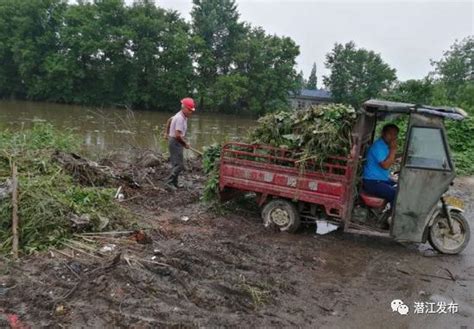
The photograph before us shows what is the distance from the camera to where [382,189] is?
634 cm

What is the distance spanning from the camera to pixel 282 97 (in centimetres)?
5162

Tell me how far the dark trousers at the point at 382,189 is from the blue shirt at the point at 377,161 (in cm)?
6

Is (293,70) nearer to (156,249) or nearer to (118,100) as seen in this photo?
(118,100)

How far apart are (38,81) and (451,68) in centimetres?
4637

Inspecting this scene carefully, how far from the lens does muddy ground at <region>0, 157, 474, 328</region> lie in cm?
402

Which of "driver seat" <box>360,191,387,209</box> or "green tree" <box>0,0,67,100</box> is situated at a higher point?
"green tree" <box>0,0,67,100</box>

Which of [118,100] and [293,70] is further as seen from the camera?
[293,70]

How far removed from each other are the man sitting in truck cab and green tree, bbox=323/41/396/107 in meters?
59.4

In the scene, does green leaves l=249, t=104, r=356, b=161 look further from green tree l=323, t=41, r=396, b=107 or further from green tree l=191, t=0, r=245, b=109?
green tree l=323, t=41, r=396, b=107

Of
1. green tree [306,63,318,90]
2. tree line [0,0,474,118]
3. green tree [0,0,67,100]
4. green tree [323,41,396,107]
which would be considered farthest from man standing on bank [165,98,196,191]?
green tree [306,63,318,90]

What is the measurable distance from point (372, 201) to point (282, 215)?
1380 millimetres

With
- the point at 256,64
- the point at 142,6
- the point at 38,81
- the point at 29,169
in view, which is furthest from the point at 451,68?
the point at 29,169

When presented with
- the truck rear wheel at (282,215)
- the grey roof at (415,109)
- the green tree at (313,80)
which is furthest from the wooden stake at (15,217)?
the green tree at (313,80)

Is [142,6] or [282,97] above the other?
[142,6]
